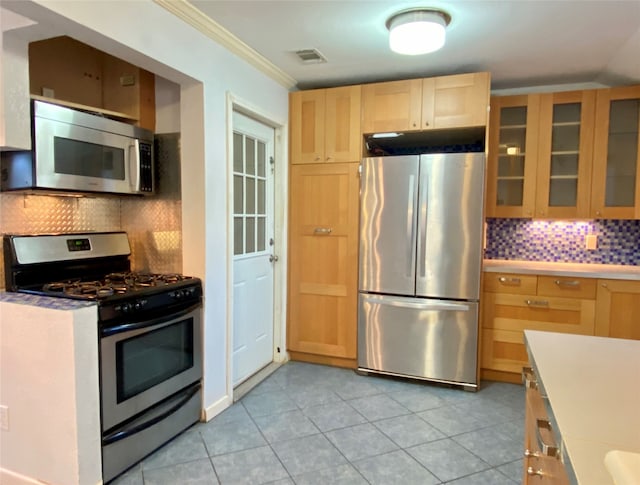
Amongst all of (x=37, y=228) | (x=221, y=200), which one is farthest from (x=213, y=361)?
(x=37, y=228)

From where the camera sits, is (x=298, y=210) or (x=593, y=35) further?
(x=298, y=210)

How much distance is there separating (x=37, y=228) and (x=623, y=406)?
2694 millimetres

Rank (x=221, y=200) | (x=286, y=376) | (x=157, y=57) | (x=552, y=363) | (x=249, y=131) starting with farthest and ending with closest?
(x=286, y=376) → (x=249, y=131) → (x=221, y=200) → (x=157, y=57) → (x=552, y=363)

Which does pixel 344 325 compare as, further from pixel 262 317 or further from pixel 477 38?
pixel 477 38

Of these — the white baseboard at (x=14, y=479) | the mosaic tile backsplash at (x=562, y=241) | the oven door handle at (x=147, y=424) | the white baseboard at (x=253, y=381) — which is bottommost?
the white baseboard at (x=253, y=381)

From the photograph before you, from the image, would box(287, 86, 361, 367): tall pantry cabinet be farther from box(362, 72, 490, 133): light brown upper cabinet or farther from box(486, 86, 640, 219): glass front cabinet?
box(486, 86, 640, 219): glass front cabinet

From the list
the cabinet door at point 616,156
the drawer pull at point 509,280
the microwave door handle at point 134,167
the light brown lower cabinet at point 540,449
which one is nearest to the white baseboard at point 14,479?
the microwave door handle at point 134,167

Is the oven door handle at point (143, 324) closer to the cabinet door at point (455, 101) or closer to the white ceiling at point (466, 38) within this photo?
the white ceiling at point (466, 38)

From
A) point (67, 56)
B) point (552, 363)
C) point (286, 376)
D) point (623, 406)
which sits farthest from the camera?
point (286, 376)

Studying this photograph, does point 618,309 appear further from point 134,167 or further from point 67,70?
point 67,70

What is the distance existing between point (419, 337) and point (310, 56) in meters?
2.29

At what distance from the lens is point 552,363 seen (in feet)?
4.01

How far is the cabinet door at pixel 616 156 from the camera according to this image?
3152 mm

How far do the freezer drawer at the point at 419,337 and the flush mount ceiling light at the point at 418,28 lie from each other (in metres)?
1.80
